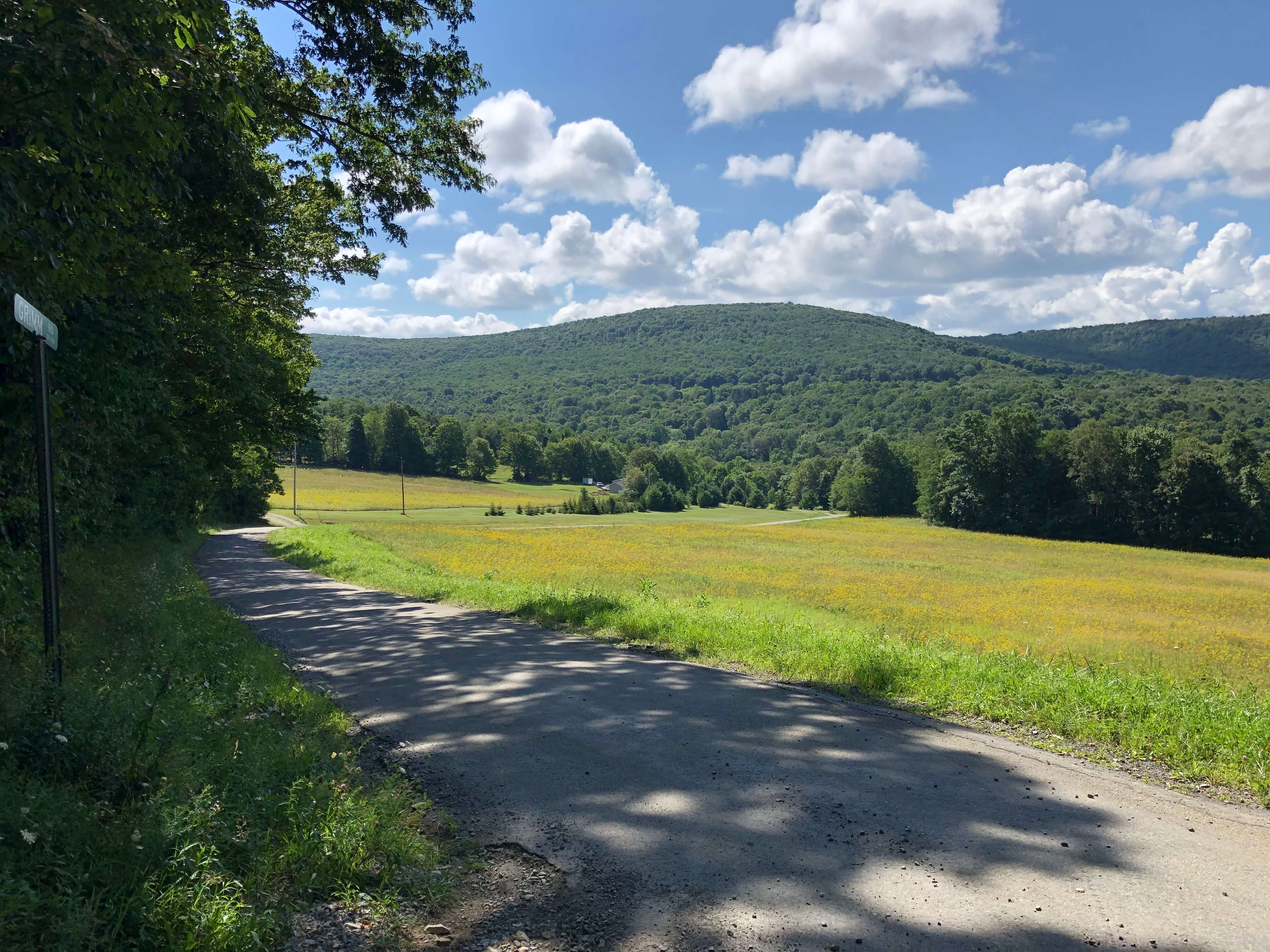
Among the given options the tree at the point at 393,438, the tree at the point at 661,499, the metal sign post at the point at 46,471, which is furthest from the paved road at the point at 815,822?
the tree at the point at 393,438

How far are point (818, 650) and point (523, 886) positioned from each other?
5.82 meters

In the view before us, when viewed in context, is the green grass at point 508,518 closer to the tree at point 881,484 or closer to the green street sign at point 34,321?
the tree at point 881,484

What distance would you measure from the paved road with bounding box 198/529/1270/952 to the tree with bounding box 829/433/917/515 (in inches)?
3775

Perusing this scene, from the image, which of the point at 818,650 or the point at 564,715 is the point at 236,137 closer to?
the point at 564,715

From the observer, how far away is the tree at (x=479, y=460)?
115 metres

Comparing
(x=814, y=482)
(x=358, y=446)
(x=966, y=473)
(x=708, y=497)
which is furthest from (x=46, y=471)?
(x=814, y=482)

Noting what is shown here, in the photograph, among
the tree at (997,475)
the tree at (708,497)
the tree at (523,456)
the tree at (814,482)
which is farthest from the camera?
the tree at (523,456)

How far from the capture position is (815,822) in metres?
4.23

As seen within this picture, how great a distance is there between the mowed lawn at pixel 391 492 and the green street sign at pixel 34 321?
2725 inches

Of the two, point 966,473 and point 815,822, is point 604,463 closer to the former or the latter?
point 966,473

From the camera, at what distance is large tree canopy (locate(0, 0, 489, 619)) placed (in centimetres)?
446

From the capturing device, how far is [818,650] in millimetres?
8781

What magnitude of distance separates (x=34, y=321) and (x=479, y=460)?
113m

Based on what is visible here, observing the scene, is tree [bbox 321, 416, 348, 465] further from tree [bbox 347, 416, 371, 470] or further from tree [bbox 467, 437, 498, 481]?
tree [bbox 467, 437, 498, 481]
